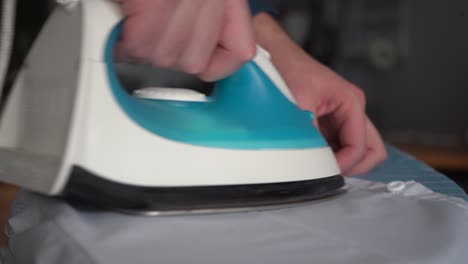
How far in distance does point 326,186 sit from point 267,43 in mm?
388

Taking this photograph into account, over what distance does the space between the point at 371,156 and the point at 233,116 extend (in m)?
0.38

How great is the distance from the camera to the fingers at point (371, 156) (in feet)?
3.33

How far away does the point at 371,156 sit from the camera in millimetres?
1024

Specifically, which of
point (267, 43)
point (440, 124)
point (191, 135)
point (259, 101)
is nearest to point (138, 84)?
point (267, 43)

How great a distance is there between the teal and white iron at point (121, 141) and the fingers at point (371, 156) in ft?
0.84

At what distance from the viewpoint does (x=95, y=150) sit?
0.57 m

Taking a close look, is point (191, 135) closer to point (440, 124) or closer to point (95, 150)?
point (95, 150)

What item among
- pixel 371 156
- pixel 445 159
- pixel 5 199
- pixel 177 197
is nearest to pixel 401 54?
pixel 445 159

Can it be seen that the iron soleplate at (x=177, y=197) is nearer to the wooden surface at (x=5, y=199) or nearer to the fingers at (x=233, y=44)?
the fingers at (x=233, y=44)

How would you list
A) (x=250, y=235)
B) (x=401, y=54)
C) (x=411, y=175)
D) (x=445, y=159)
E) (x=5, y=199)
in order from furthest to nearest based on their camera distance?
(x=401, y=54), (x=445, y=159), (x=5, y=199), (x=411, y=175), (x=250, y=235)

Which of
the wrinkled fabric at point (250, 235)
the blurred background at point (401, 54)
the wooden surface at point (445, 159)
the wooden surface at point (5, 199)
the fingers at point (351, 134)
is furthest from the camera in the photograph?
the blurred background at point (401, 54)

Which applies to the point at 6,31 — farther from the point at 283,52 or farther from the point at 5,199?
the point at 5,199

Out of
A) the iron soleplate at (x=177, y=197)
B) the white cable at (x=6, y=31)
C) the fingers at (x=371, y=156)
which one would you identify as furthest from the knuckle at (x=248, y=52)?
the fingers at (x=371, y=156)

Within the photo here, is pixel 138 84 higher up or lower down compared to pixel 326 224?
lower down
